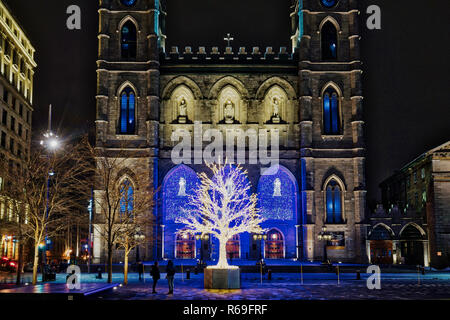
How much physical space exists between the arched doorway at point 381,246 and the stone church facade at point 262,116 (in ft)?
6.24

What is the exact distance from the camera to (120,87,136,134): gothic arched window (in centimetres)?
4844

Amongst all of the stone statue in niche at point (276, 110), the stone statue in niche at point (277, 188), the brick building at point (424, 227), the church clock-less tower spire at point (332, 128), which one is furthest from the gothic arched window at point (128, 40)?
the brick building at point (424, 227)

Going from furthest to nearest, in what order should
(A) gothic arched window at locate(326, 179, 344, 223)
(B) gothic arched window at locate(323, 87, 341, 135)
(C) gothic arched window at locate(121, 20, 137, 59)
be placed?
(C) gothic arched window at locate(121, 20, 137, 59), (B) gothic arched window at locate(323, 87, 341, 135), (A) gothic arched window at locate(326, 179, 344, 223)

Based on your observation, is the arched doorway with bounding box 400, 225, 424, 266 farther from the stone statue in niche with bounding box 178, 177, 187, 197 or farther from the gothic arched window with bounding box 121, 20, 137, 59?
the gothic arched window with bounding box 121, 20, 137, 59

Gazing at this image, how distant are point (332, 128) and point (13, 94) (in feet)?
115

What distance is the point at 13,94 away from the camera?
57.2 meters

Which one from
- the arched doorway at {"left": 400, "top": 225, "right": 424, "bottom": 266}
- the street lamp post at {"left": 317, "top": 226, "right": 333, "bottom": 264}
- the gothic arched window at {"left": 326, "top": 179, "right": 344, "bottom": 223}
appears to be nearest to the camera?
the street lamp post at {"left": 317, "top": 226, "right": 333, "bottom": 264}

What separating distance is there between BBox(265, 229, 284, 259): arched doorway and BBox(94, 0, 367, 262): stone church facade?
0.09 metres

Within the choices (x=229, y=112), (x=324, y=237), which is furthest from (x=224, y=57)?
(x=324, y=237)

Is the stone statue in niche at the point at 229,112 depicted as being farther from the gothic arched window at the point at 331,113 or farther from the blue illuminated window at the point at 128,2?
the blue illuminated window at the point at 128,2

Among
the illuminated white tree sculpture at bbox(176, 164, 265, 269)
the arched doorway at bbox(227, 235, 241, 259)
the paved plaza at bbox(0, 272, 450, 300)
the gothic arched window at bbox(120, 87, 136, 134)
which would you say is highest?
the gothic arched window at bbox(120, 87, 136, 134)

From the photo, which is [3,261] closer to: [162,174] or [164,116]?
[162,174]

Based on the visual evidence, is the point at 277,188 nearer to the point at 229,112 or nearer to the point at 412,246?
the point at 229,112

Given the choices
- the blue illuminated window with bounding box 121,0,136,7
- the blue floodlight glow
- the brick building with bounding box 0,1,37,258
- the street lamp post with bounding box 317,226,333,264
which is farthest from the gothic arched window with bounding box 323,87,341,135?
the brick building with bounding box 0,1,37,258
